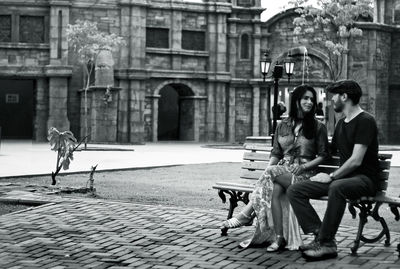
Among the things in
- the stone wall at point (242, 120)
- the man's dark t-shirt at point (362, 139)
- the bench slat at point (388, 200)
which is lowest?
the bench slat at point (388, 200)

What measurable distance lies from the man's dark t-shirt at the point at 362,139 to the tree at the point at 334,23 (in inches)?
1182

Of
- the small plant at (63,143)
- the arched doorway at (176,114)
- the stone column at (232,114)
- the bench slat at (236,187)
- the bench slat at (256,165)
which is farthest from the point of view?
the stone column at (232,114)

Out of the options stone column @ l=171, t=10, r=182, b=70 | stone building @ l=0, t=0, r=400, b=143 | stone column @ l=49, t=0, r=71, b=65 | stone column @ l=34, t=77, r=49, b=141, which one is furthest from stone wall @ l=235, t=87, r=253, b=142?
stone column @ l=34, t=77, r=49, b=141

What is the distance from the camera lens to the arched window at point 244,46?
43438 millimetres

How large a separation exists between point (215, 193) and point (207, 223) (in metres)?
4.23

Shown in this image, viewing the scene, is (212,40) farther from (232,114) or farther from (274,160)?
(274,160)

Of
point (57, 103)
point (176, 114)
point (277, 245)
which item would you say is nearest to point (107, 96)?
point (57, 103)

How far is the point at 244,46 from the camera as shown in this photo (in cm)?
4356

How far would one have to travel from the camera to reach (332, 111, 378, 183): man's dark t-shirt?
799 cm

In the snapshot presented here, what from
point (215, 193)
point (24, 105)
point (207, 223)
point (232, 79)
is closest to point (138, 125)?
point (232, 79)

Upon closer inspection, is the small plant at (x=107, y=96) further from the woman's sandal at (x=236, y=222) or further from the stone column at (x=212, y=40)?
the woman's sandal at (x=236, y=222)

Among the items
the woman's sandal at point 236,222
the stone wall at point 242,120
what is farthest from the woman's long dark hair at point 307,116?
the stone wall at point 242,120

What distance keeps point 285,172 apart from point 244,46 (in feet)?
116

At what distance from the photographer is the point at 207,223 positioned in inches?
392
